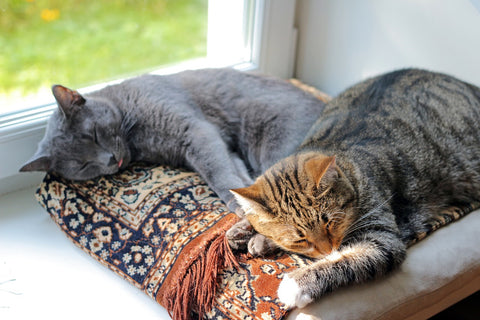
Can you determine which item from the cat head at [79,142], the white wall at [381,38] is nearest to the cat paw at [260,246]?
the cat head at [79,142]

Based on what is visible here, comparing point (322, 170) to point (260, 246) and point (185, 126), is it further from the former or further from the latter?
point (185, 126)

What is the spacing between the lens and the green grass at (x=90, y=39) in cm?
209

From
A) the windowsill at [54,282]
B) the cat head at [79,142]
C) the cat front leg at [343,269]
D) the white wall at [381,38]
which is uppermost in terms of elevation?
the white wall at [381,38]

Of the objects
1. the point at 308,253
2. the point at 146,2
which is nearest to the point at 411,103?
the point at 308,253

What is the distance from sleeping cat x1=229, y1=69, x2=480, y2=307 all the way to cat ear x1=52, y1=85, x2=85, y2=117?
789 millimetres

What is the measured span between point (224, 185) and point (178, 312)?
0.54 meters

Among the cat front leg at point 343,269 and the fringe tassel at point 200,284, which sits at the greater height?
the cat front leg at point 343,269

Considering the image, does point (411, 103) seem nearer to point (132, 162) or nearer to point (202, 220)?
point (202, 220)

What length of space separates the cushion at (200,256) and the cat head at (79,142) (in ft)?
0.29

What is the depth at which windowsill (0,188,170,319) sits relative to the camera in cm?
163

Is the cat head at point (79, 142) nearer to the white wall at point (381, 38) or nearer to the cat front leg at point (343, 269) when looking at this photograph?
the cat front leg at point (343, 269)

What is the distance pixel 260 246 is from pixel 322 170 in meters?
0.37

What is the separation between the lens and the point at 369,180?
1560mm

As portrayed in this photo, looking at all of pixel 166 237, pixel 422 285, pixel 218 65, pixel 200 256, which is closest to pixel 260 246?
pixel 200 256
